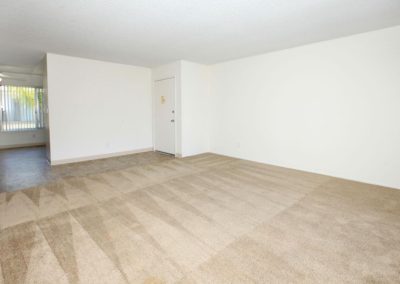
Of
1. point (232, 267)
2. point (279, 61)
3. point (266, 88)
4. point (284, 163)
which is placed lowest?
point (232, 267)

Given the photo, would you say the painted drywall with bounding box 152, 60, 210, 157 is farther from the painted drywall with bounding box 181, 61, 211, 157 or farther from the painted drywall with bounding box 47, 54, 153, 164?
the painted drywall with bounding box 47, 54, 153, 164

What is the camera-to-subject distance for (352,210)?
2.79m

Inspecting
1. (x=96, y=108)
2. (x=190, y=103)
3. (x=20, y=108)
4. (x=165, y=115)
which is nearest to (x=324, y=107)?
(x=190, y=103)

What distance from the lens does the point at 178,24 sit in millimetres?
3232

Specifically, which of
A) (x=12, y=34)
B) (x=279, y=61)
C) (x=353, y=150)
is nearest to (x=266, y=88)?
(x=279, y=61)

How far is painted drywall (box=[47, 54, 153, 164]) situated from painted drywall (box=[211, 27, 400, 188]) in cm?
256

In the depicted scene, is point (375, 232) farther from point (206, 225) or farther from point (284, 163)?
point (284, 163)

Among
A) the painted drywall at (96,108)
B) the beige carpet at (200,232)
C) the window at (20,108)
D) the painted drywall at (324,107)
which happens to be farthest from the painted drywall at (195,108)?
the window at (20,108)

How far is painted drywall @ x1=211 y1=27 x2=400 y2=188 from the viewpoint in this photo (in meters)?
3.50

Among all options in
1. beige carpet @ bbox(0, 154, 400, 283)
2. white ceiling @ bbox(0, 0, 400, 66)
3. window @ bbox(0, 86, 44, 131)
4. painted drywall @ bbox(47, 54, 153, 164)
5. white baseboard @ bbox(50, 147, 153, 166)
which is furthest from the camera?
window @ bbox(0, 86, 44, 131)

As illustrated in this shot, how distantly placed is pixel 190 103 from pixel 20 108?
5.89 meters

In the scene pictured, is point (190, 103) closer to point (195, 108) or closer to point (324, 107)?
point (195, 108)

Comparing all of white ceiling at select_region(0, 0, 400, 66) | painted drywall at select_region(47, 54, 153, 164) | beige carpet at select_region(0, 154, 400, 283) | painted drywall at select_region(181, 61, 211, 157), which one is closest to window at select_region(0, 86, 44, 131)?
white ceiling at select_region(0, 0, 400, 66)

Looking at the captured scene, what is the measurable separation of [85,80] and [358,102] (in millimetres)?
5804
